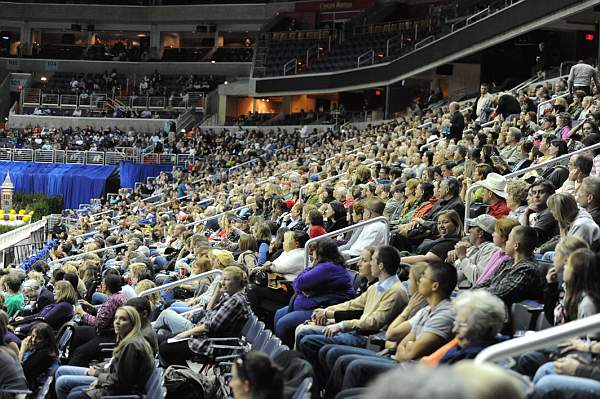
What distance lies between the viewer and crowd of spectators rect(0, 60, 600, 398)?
562 centimetres

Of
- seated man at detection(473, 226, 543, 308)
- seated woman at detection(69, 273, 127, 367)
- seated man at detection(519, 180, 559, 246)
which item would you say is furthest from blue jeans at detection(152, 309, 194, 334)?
seated man at detection(473, 226, 543, 308)

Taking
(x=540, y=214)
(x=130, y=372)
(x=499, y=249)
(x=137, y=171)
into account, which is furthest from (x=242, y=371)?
(x=137, y=171)

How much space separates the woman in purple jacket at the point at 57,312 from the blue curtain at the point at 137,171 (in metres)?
29.7

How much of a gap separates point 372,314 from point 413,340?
0.77 meters

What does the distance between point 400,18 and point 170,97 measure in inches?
463

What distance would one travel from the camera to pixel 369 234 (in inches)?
388

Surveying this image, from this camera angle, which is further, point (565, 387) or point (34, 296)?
point (34, 296)

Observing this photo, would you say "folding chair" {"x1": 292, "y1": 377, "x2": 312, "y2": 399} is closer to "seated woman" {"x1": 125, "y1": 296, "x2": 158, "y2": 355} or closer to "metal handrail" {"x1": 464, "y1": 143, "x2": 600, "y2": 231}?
"seated woman" {"x1": 125, "y1": 296, "x2": 158, "y2": 355}

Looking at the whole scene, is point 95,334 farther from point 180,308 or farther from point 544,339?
point 544,339

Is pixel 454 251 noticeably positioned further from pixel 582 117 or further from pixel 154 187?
pixel 154 187

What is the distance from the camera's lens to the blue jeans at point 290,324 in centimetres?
840

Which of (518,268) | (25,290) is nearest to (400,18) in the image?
(25,290)

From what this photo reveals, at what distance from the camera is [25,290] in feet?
37.3

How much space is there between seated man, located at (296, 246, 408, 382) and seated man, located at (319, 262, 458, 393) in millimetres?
336
